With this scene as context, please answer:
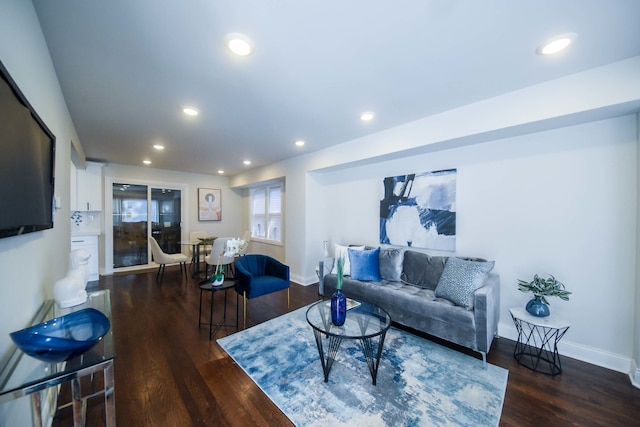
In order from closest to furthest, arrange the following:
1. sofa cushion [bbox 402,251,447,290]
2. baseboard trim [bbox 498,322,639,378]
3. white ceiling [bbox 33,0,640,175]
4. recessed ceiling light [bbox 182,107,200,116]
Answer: white ceiling [bbox 33,0,640,175] → baseboard trim [bbox 498,322,639,378] → recessed ceiling light [bbox 182,107,200,116] → sofa cushion [bbox 402,251,447,290]

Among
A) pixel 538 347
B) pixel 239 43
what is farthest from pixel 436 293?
pixel 239 43

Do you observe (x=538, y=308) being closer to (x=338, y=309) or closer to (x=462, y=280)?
(x=462, y=280)

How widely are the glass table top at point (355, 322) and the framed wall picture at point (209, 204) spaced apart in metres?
5.19

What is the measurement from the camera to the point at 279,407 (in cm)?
170

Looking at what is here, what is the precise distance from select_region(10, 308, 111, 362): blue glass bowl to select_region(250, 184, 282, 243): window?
4.50m

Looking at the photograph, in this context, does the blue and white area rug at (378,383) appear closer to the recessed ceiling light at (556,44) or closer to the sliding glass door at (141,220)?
the recessed ceiling light at (556,44)

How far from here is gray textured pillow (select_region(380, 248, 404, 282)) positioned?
3.24 m

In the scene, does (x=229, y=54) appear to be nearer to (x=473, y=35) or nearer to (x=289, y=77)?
(x=289, y=77)

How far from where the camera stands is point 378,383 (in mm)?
1933

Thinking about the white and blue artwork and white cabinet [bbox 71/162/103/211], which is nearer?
the white and blue artwork

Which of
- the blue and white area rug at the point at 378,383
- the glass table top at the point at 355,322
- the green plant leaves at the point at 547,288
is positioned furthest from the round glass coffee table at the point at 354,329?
the green plant leaves at the point at 547,288

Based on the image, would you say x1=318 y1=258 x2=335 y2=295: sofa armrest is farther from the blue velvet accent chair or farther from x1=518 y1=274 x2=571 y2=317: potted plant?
x1=518 y1=274 x2=571 y2=317: potted plant

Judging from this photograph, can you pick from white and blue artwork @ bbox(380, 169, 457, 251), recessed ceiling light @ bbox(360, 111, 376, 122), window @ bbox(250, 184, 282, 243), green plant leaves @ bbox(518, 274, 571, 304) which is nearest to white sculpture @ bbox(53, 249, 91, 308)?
recessed ceiling light @ bbox(360, 111, 376, 122)

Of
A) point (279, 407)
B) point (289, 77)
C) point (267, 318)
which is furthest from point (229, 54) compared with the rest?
point (267, 318)
